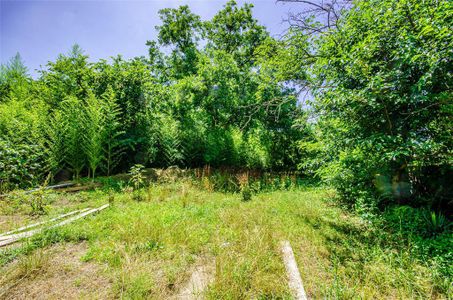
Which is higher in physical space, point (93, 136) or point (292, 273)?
point (93, 136)

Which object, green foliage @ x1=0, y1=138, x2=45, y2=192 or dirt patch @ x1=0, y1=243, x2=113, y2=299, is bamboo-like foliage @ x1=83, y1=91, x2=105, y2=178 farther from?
dirt patch @ x1=0, y1=243, x2=113, y2=299

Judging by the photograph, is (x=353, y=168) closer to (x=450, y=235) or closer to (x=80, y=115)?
(x=450, y=235)

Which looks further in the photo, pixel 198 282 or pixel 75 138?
pixel 75 138

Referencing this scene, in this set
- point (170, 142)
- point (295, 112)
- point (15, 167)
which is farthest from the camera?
point (170, 142)

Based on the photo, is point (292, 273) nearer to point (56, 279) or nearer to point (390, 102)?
point (56, 279)

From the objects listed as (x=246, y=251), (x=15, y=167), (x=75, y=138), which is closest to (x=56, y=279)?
(x=246, y=251)

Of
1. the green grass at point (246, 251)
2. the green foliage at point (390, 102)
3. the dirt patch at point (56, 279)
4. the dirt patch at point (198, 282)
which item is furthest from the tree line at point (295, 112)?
the dirt patch at point (56, 279)

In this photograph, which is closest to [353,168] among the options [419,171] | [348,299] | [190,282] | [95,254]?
[419,171]

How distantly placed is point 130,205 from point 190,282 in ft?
9.36

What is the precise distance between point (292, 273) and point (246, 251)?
0.61 meters

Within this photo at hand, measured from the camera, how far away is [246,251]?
2559 millimetres

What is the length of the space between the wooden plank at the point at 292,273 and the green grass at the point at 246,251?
8 cm

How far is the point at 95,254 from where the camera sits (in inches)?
102

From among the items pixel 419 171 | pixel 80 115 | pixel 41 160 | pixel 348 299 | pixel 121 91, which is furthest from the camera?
pixel 121 91
